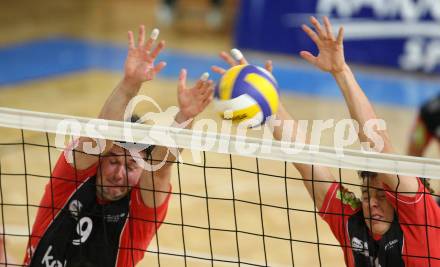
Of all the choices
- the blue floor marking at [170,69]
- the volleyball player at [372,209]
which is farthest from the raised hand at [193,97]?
the blue floor marking at [170,69]

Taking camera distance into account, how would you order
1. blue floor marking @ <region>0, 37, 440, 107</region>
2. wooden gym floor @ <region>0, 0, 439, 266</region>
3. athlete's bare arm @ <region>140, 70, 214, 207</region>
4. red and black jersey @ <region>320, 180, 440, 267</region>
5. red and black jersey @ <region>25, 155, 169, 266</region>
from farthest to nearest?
1. blue floor marking @ <region>0, 37, 440, 107</region>
2. wooden gym floor @ <region>0, 0, 439, 266</region>
3. red and black jersey @ <region>25, 155, 169, 266</region>
4. athlete's bare arm @ <region>140, 70, 214, 207</region>
5. red and black jersey @ <region>320, 180, 440, 267</region>

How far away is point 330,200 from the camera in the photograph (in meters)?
3.89

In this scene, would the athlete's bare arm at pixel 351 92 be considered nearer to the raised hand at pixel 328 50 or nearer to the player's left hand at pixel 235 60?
the raised hand at pixel 328 50

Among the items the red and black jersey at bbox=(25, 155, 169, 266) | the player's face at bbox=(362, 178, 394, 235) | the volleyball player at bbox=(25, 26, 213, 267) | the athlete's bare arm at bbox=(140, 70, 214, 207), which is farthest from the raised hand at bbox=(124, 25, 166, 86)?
the player's face at bbox=(362, 178, 394, 235)

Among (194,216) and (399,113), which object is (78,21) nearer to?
(399,113)

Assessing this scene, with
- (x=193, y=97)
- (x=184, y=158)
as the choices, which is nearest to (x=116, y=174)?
(x=193, y=97)

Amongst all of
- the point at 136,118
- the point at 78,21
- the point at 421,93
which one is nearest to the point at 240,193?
the point at 136,118

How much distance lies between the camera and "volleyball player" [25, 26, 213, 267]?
4031mm

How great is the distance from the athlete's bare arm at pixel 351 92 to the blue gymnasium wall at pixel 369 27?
7837 millimetres

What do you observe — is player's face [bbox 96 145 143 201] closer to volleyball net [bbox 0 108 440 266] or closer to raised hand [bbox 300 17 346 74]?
volleyball net [bbox 0 108 440 266]

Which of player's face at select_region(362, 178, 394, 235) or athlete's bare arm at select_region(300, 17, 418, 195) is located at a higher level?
athlete's bare arm at select_region(300, 17, 418, 195)

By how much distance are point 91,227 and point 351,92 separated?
1484mm

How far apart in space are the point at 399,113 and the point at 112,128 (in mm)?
6876

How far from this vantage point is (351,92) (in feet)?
12.6
